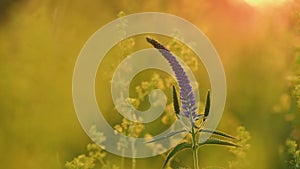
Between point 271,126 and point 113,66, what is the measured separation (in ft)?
0.98

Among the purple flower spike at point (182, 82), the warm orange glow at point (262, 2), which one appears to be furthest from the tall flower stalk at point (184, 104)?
the warm orange glow at point (262, 2)

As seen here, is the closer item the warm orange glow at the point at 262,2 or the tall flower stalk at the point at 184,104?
the tall flower stalk at the point at 184,104

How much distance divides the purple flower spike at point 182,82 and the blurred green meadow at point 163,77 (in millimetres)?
397

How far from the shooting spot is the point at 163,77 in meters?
0.99

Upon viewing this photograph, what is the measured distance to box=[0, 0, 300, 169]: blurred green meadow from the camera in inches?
39.6

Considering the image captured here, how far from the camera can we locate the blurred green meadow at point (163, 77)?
101cm

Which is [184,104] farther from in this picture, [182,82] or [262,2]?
[262,2]

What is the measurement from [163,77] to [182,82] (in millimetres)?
468

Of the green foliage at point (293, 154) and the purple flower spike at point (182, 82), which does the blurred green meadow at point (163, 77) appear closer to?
the green foliage at point (293, 154)

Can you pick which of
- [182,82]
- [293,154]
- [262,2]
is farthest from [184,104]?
[262,2]

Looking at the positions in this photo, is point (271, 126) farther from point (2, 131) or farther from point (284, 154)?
point (2, 131)

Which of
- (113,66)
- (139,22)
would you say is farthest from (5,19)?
(113,66)

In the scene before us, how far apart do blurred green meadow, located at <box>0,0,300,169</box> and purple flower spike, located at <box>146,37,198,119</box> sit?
0.40 metres

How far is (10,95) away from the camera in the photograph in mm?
1124
